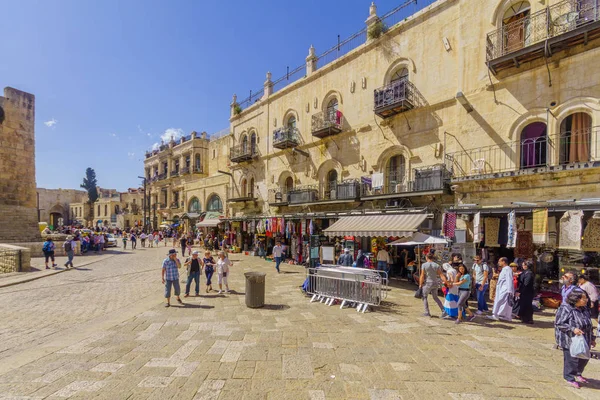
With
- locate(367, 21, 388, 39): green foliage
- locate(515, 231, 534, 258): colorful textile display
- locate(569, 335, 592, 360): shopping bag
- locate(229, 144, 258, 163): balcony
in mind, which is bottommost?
locate(569, 335, 592, 360): shopping bag

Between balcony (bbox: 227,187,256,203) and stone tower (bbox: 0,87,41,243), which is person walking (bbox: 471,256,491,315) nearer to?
balcony (bbox: 227,187,256,203)

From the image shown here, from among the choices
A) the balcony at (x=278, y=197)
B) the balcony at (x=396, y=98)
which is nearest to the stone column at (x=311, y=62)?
the balcony at (x=396, y=98)

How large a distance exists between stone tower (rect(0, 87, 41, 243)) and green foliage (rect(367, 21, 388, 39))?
2444 cm

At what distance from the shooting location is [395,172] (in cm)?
1446

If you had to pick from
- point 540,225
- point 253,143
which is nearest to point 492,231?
point 540,225

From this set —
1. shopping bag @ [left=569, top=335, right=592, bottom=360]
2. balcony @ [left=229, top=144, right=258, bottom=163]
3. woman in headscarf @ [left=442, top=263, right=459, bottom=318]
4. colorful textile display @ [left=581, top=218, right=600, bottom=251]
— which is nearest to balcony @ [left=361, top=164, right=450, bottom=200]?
colorful textile display @ [left=581, top=218, right=600, bottom=251]

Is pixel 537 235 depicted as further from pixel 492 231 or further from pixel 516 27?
pixel 516 27

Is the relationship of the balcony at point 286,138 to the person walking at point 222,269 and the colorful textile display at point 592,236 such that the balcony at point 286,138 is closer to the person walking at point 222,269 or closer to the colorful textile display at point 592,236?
the person walking at point 222,269

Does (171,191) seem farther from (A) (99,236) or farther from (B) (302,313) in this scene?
(B) (302,313)

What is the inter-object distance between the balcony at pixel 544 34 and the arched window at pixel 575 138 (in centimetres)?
227

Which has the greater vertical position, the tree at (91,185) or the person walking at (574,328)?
the tree at (91,185)

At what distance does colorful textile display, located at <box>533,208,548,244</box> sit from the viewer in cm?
812

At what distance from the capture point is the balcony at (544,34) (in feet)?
28.5

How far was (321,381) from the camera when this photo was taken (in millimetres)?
4238
